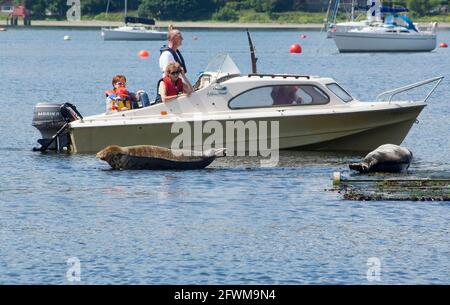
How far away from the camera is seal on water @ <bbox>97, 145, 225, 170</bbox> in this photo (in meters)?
23.9

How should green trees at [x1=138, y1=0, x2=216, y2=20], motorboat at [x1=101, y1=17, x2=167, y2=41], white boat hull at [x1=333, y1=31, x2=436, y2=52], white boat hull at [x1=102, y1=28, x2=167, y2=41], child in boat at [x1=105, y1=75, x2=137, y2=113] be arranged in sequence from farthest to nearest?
green trees at [x1=138, y1=0, x2=216, y2=20], motorboat at [x1=101, y1=17, x2=167, y2=41], white boat hull at [x1=102, y1=28, x2=167, y2=41], white boat hull at [x1=333, y1=31, x2=436, y2=52], child in boat at [x1=105, y1=75, x2=137, y2=113]

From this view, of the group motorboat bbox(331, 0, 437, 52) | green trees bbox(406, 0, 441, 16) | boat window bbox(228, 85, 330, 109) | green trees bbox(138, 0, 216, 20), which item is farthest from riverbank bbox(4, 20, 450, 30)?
boat window bbox(228, 85, 330, 109)

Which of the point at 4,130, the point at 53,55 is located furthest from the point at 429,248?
the point at 53,55

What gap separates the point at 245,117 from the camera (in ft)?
82.7

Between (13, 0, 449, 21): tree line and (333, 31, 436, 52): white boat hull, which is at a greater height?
(333, 31, 436, 52): white boat hull

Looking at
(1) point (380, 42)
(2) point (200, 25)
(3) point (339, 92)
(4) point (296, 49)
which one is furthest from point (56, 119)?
(2) point (200, 25)

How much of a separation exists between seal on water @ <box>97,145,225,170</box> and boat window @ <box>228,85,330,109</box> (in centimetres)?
176

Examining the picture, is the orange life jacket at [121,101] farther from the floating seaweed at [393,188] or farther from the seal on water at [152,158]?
the floating seaweed at [393,188]

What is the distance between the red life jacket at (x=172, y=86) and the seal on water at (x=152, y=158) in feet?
4.89

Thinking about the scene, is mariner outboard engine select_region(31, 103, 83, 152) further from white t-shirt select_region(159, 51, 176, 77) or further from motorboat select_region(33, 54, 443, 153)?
white t-shirt select_region(159, 51, 176, 77)

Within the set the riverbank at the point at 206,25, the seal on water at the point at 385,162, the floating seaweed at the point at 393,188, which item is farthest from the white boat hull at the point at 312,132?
the riverbank at the point at 206,25

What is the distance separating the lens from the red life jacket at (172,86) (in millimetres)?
25006

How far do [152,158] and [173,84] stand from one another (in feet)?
6.16

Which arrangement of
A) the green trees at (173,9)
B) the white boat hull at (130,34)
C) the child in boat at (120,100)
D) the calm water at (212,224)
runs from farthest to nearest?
the green trees at (173,9), the white boat hull at (130,34), the child in boat at (120,100), the calm water at (212,224)
